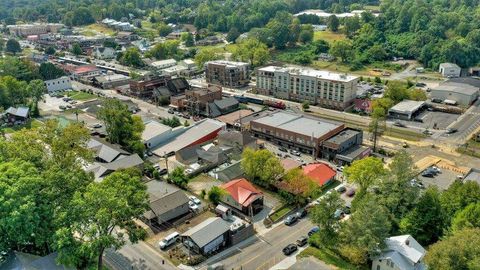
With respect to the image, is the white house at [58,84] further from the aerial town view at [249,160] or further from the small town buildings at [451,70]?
the small town buildings at [451,70]

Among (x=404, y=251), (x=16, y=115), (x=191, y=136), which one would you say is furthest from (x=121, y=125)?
(x=404, y=251)

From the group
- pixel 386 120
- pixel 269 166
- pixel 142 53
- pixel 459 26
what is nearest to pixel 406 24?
pixel 459 26

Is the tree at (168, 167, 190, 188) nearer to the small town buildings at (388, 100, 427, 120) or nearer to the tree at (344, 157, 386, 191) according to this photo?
the tree at (344, 157, 386, 191)

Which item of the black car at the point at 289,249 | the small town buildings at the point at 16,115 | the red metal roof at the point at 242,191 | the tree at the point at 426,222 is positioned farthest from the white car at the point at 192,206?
the small town buildings at the point at 16,115

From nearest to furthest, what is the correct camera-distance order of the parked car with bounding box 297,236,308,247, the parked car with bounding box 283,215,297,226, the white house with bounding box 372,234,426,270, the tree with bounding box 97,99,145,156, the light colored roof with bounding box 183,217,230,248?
the white house with bounding box 372,234,426,270 → the light colored roof with bounding box 183,217,230,248 → the parked car with bounding box 297,236,308,247 → the parked car with bounding box 283,215,297,226 → the tree with bounding box 97,99,145,156

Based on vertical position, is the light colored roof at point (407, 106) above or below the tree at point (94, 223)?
below

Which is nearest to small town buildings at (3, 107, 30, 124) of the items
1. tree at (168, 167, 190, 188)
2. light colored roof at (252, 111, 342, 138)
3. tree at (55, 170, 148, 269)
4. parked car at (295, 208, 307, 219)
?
tree at (168, 167, 190, 188)

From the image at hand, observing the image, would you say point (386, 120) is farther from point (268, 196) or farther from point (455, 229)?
point (455, 229)
